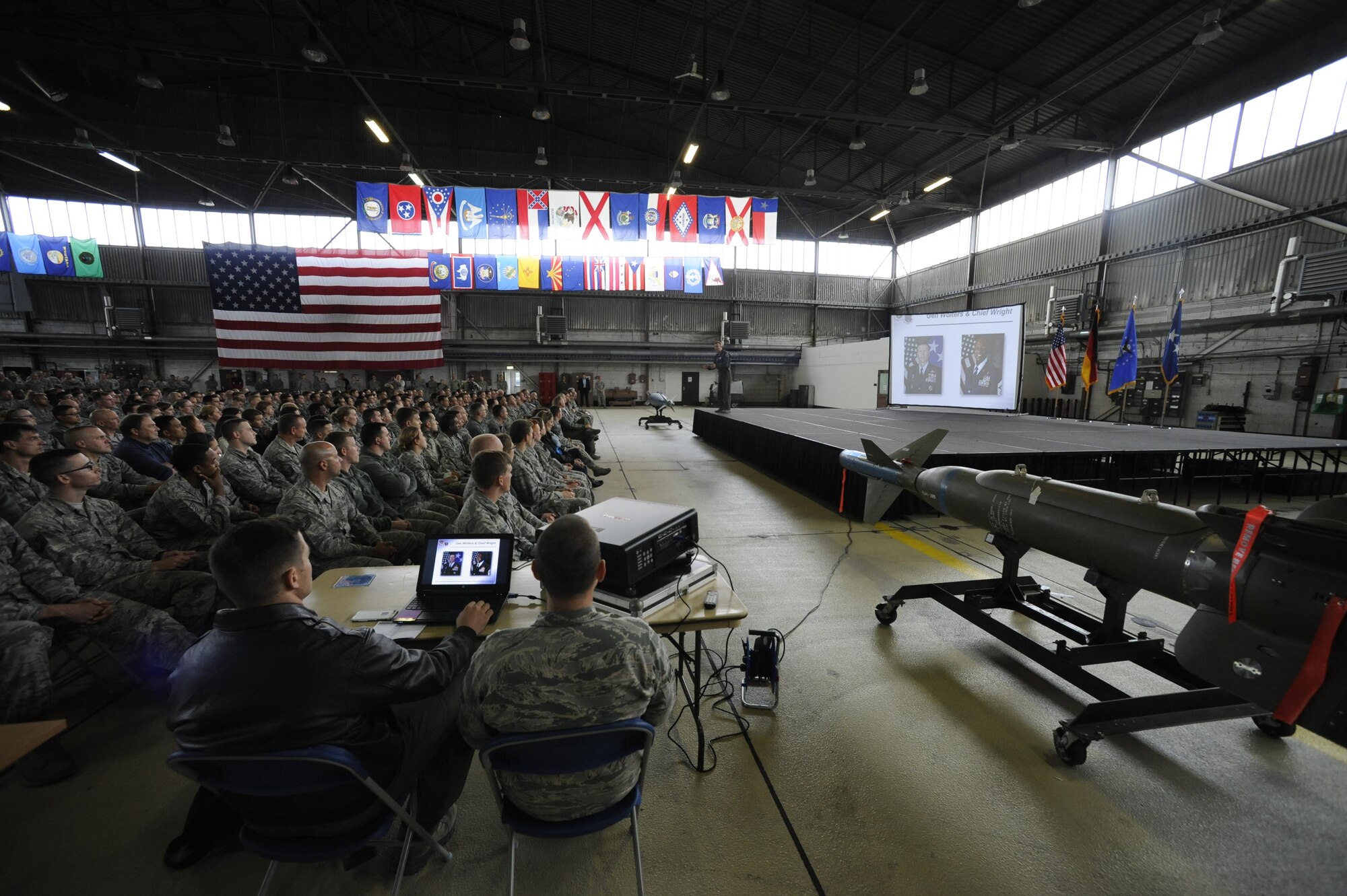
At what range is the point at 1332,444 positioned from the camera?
712 centimetres

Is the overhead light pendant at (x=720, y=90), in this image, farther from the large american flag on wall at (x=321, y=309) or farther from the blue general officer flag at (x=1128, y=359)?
the blue general officer flag at (x=1128, y=359)

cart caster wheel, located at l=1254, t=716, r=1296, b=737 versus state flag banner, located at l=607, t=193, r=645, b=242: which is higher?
state flag banner, located at l=607, t=193, r=645, b=242

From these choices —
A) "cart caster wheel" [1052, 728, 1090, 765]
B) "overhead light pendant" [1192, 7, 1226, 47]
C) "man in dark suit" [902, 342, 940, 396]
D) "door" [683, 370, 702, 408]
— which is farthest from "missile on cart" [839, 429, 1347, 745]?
"door" [683, 370, 702, 408]

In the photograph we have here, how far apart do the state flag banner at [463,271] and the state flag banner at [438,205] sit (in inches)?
209

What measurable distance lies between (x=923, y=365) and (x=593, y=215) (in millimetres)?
9198

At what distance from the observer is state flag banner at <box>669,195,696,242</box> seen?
44.5 feet

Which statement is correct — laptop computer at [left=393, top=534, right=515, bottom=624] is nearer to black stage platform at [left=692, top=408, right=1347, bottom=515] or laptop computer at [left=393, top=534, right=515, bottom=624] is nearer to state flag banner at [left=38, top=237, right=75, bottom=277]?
black stage platform at [left=692, top=408, right=1347, bottom=515]

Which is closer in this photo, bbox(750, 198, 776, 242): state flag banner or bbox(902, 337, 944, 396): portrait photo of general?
bbox(902, 337, 944, 396): portrait photo of general

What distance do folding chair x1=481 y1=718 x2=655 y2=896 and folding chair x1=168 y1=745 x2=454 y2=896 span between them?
32 centimetres

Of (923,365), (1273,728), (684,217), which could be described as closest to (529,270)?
(684,217)

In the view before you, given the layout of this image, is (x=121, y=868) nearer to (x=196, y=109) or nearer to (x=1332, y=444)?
(x=1332, y=444)

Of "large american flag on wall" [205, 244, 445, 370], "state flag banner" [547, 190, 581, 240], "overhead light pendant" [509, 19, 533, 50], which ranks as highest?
"overhead light pendant" [509, 19, 533, 50]

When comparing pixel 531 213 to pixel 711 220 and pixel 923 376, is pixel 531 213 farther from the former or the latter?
pixel 923 376

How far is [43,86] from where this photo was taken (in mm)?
13055
